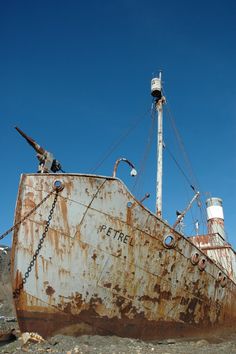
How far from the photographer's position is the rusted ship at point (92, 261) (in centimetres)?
821

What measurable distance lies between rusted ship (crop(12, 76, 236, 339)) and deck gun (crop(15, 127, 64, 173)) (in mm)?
28

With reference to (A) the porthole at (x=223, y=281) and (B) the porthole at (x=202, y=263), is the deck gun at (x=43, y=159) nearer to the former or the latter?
(B) the porthole at (x=202, y=263)

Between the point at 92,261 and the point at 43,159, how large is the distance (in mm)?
3234

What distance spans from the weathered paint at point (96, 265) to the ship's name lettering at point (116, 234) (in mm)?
27

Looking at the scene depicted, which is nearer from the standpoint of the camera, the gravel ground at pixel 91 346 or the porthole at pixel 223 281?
the gravel ground at pixel 91 346

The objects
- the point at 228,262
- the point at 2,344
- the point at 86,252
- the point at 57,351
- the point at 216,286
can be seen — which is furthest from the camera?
the point at 228,262

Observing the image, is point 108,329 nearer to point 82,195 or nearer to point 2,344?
point 2,344

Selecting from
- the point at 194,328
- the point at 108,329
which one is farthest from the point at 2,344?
the point at 194,328

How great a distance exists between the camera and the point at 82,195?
8859 mm

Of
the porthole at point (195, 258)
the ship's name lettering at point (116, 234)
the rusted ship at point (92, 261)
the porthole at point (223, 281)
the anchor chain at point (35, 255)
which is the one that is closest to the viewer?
the anchor chain at point (35, 255)

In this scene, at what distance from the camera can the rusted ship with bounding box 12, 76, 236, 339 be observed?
26.9 ft

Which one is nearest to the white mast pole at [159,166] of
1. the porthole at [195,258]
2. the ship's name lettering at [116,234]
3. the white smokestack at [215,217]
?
the porthole at [195,258]

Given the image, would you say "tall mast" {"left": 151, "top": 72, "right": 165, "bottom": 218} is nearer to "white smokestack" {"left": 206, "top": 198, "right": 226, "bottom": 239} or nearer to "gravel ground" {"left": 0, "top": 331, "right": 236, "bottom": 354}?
"gravel ground" {"left": 0, "top": 331, "right": 236, "bottom": 354}

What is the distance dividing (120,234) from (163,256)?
1.61 m
